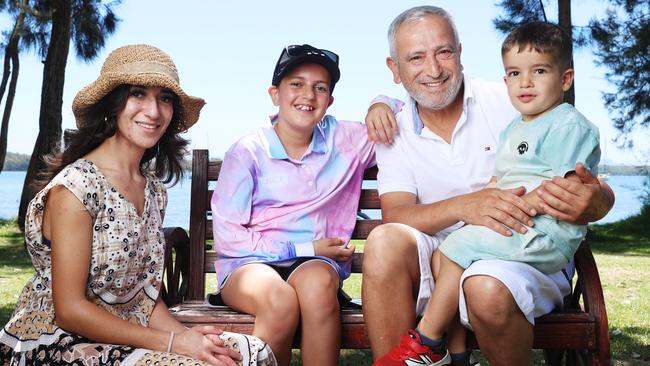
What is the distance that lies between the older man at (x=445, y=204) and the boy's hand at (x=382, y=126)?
19 millimetres

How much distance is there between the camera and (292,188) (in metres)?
3.42

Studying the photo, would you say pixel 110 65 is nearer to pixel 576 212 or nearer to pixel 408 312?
pixel 408 312

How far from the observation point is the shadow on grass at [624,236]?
11.9 meters

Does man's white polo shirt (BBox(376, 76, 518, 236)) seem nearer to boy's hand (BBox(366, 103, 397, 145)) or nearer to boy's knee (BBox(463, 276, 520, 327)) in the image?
boy's hand (BBox(366, 103, 397, 145))

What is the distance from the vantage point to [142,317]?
2799 millimetres


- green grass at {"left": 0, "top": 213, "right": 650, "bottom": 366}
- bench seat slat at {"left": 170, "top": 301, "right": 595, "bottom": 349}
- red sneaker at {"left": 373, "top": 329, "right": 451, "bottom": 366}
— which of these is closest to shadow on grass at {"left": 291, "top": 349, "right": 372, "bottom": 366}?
green grass at {"left": 0, "top": 213, "right": 650, "bottom": 366}

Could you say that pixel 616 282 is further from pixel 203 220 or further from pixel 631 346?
pixel 203 220

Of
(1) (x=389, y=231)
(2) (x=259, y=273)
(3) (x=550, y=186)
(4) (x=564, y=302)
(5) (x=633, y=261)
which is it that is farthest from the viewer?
(5) (x=633, y=261)

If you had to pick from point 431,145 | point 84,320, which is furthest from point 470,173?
point 84,320

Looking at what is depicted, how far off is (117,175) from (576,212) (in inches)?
63.8

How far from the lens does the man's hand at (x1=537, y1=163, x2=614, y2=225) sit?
269 cm

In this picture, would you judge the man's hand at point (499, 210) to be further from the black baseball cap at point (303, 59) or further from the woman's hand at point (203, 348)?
the woman's hand at point (203, 348)

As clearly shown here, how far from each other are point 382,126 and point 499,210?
785 mm

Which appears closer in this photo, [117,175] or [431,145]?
[117,175]
